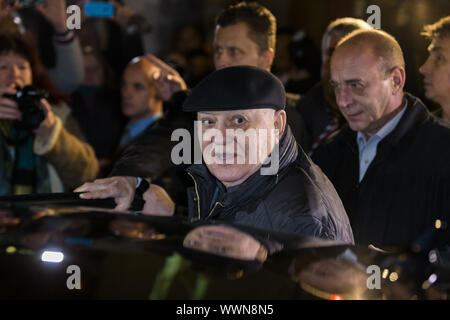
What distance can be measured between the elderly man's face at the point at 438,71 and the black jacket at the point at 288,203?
129 centimetres

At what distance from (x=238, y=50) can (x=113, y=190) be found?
150 cm

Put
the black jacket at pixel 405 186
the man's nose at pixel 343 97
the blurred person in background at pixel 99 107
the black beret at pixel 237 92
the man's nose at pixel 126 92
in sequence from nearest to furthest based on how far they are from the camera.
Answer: the black beret at pixel 237 92 < the black jacket at pixel 405 186 < the man's nose at pixel 343 97 < the man's nose at pixel 126 92 < the blurred person in background at pixel 99 107

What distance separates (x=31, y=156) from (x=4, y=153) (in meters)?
0.13

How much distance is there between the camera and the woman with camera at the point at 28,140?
354cm

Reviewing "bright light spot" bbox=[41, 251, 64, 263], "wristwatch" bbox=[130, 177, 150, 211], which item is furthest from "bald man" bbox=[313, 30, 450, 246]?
"bright light spot" bbox=[41, 251, 64, 263]

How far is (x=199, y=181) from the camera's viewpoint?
7.37 ft

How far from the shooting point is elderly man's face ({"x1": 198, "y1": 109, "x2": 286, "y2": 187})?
2062mm

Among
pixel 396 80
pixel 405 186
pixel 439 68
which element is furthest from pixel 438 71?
pixel 405 186

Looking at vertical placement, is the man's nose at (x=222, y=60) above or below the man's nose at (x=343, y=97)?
above

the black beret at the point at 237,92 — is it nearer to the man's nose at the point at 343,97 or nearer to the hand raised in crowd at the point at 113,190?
the hand raised in crowd at the point at 113,190

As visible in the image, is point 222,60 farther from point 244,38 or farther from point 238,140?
point 238,140

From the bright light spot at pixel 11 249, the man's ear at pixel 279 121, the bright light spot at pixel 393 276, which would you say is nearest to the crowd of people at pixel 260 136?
the man's ear at pixel 279 121

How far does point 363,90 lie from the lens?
3.02 meters
